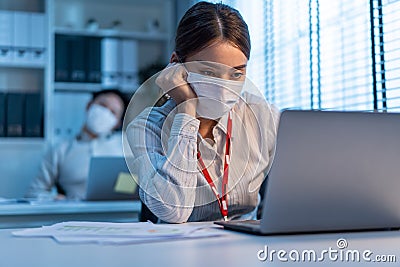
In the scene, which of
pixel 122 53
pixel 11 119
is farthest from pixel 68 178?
pixel 122 53

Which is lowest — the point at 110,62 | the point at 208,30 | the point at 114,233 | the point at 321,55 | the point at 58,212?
Answer: the point at 58,212

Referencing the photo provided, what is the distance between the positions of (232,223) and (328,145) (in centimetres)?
30

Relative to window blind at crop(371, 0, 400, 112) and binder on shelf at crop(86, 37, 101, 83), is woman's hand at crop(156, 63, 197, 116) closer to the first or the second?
window blind at crop(371, 0, 400, 112)

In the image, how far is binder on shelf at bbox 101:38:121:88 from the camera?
399cm

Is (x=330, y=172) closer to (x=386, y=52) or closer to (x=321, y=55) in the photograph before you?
(x=386, y=52)

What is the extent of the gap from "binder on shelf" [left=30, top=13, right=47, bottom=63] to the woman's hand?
2536mm

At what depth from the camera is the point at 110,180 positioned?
8.27 ft

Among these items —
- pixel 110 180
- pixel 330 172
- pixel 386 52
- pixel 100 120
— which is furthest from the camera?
pixel 100 120

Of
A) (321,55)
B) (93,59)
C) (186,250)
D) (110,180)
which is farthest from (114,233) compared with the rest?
(93,59)

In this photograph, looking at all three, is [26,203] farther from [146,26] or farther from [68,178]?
[146,26]

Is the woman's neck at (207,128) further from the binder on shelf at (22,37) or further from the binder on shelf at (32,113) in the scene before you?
the binder on shelf at (22,37)

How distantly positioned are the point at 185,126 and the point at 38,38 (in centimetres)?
271

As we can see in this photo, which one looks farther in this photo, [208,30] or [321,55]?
[321,55]

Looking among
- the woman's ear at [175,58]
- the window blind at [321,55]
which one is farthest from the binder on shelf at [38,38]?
the woman's ear at [175,58]
